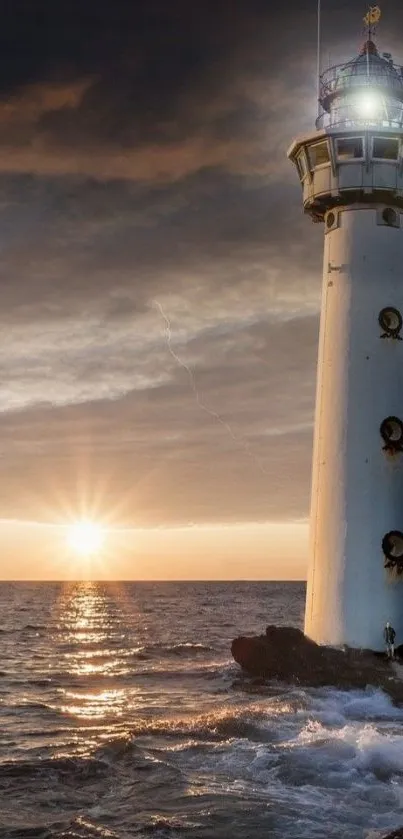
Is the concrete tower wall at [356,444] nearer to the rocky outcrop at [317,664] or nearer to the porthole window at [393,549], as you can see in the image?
the porthole window at [393,549]

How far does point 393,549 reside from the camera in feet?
93.1

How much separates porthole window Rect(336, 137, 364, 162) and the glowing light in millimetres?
1335

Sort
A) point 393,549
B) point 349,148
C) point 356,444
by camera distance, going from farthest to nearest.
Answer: point 349,148, point 356,444, point 393,549

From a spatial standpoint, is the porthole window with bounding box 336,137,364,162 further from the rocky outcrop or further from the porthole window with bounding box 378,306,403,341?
the rocky outcrop

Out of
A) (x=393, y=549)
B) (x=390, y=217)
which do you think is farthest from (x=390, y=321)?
(x=393, y=549)

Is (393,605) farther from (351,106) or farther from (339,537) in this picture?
(351,106)

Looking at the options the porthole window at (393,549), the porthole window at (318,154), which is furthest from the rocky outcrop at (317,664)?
the porthole window at (318,154)

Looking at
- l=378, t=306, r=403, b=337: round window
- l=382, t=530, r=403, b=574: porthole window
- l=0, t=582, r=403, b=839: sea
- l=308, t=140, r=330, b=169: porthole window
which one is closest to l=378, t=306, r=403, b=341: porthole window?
l=378, t=306, r=403, b=337: round window

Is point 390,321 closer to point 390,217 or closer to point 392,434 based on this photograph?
point 390,217

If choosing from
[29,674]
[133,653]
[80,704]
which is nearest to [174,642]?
[133,653]

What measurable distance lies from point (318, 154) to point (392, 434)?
32.0ft

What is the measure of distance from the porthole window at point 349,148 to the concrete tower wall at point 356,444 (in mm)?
1644

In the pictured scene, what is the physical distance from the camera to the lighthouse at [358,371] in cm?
2823

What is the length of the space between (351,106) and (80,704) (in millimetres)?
22470
